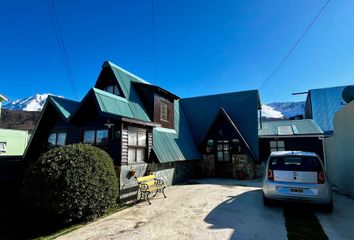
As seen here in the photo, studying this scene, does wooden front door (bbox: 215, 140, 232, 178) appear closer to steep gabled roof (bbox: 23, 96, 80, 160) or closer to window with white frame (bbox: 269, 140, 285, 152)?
→ window with white frame (bbox: 269, 140, 285, 152)

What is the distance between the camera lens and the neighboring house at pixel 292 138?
1706 centimetres

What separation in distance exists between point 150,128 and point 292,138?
40.9 feet

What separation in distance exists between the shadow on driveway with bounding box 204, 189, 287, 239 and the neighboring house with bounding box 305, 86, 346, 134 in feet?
78.2

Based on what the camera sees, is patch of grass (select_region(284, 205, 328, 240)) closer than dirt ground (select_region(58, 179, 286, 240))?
Yes

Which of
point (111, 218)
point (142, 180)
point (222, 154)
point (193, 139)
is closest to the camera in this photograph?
point (111, 218)

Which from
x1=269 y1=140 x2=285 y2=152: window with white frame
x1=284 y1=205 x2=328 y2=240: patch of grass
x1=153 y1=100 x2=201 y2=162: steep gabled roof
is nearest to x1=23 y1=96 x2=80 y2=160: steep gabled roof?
x1=153 y1=100 x2=201 y2=162: steep gabled roof

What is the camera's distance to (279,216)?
6727mm

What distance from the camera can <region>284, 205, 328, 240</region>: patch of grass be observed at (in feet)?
17.0

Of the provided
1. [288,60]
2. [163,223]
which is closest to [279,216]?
[163,223]

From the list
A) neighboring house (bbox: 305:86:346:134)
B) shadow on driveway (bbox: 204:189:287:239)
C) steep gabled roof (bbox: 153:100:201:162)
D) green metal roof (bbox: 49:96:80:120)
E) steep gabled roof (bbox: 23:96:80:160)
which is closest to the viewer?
shadow on driveway (bbox: 204:189:287:239)

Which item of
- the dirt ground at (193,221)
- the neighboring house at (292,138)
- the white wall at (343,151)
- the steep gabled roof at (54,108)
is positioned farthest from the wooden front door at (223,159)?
the steep gabled roof at (54,108)

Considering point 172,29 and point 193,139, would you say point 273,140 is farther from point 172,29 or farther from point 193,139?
point 172,29

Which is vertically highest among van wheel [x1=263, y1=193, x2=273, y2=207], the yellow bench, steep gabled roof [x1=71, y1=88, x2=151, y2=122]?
steep gabled roof [x1=71, y1=88, x2=151, y2=122]

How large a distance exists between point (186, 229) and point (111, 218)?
9.36ft
